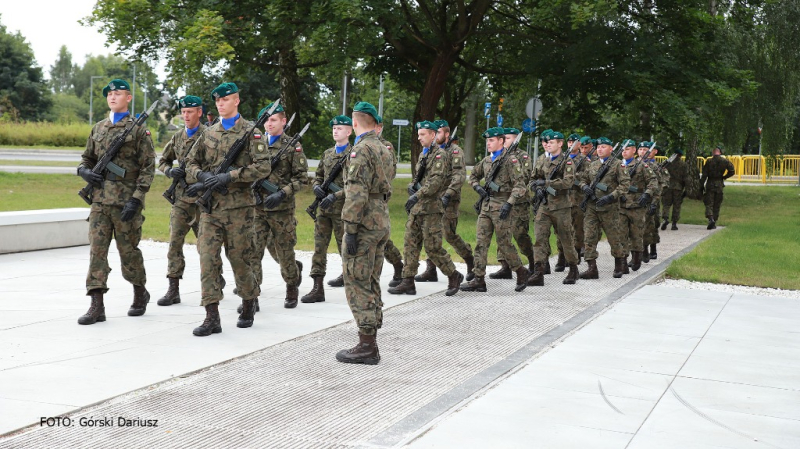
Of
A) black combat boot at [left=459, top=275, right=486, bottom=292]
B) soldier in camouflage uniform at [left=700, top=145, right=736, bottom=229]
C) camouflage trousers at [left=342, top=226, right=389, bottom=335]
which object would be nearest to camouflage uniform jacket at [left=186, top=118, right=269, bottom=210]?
camouflage trousers at [left=342, top=226, right=389, bottom=335]

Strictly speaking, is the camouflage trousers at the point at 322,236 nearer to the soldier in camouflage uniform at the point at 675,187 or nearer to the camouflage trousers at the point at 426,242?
the camouflage trousers at the point at 426,242

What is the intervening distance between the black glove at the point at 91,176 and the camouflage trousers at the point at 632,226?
7.60 m

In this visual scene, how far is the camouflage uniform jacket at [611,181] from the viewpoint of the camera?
39.5ft

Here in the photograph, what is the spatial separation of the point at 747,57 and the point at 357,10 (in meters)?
14.1

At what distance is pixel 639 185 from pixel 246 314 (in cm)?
Answer: 720

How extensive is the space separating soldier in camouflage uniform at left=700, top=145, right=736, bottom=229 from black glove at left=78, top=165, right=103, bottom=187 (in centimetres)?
1670

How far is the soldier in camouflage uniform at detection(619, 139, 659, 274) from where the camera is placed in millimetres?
12602

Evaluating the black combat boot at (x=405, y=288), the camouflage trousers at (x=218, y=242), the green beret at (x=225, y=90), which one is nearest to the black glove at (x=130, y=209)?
the camouflage trousers at (x=218, y=242)

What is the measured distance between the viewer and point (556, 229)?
11273mm

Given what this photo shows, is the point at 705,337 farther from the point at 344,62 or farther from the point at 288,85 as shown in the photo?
the point at 288,85

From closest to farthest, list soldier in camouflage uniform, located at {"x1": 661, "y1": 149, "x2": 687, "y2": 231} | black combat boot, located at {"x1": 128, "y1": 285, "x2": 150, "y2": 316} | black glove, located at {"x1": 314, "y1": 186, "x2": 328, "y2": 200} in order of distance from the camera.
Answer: black combat boot, located at {"x1": 128, "y1": 285, "x2": 150, "y2": 316} → black glove, located at {"x1": 314, "y1": 186, "x2": 328, "y2": 200} → soldier in camouflage uniform, located at {"x1": 661, "y1": 149, "x2": 687, "y2": 231}

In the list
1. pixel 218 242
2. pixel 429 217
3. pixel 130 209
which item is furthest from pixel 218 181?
pixel 429 217

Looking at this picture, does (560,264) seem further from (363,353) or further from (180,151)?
(363,353)

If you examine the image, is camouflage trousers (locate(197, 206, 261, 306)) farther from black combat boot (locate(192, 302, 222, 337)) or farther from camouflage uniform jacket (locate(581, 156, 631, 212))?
camouflage uniform jacket (locate(581, 156, 631, 212))
